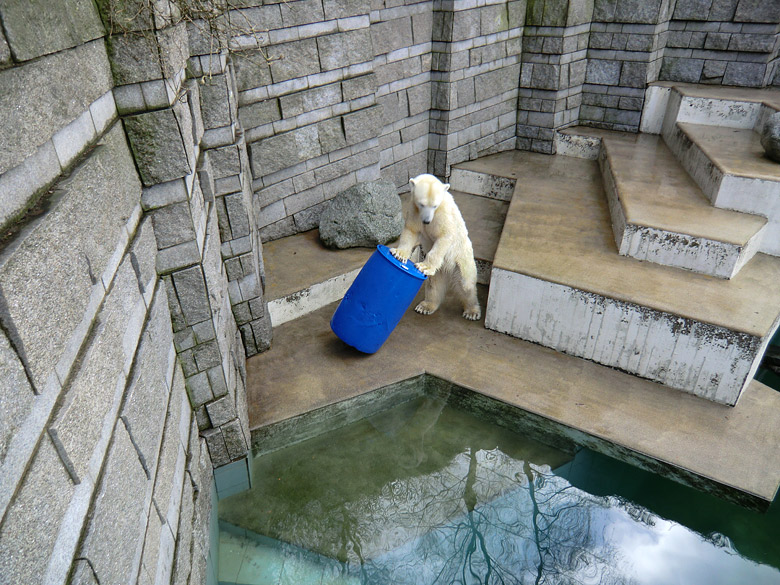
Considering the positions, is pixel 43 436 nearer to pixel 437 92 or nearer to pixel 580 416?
pixel 580 416

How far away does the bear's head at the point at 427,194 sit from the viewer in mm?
3994

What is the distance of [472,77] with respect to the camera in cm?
698

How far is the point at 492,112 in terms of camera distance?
758cm

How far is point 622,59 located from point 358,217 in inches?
204

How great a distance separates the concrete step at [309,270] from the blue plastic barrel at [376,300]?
Answer: 75 cm

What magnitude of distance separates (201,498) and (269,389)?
48.3 inches

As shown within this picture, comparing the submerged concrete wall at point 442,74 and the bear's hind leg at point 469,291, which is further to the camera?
the submerged concrete wall at point 442,74

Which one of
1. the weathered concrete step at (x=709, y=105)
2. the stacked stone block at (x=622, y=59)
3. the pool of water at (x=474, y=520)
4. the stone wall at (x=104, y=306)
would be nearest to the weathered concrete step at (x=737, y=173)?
the weathered concrete step at (x=709, y=105)

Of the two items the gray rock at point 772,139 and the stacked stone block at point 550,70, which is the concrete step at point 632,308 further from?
the stacked stone block at point 550,70

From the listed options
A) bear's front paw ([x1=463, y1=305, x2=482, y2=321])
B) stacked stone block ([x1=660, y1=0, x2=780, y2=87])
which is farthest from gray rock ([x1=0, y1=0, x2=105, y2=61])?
stacked stone block ([x1=660, y1=0, x2=780, y2=87])

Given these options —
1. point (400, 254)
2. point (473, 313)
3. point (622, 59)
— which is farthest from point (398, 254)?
point (622, 59)

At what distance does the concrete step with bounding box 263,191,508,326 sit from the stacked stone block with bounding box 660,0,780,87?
464cm

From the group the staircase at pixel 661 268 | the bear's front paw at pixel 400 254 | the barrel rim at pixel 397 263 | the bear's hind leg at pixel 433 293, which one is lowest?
the bear's hind leg at pixel 433 293

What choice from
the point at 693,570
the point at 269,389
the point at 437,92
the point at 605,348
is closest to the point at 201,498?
the point at 269,389
